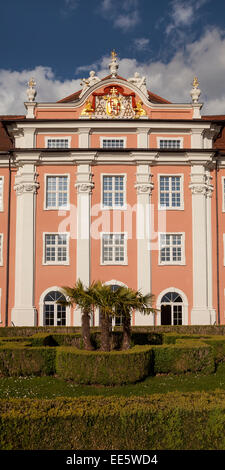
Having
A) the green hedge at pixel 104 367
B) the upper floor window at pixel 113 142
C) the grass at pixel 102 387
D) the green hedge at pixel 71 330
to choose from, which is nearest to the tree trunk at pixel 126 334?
the green hedge at pixel 104 367

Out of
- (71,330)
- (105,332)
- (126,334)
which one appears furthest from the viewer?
(71,330)

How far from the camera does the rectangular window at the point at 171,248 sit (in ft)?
86.3

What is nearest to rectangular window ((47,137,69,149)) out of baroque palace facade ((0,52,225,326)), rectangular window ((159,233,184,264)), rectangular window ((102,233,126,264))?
baroque palace facade ((0,52,225,326))

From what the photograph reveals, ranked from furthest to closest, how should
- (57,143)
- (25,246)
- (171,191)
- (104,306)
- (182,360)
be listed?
(57,143) → (171,191) → (25,246) → (182,360) → (104,306)

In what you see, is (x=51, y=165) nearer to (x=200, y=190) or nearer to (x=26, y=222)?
(x=26, y=222)

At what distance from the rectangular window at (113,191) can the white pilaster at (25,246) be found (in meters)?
4.49

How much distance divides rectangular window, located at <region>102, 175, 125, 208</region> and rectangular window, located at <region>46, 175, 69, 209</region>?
2469mm

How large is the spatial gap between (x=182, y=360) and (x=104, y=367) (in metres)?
2.95

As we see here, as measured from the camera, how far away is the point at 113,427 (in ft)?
22.8

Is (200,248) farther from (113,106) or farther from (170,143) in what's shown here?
(113,106)

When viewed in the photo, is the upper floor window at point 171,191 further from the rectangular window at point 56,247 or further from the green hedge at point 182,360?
the green hedge at point 182,360

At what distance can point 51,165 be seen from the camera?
1067 inches

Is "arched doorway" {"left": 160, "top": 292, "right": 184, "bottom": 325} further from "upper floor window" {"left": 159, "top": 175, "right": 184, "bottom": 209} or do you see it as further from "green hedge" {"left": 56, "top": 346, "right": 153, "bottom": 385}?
"green hedge" {"left": 56, "top": 346, "right": 153, "bottom": 385}

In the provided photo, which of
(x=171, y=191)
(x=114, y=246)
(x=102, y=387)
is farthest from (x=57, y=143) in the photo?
(x=102, y=387)
